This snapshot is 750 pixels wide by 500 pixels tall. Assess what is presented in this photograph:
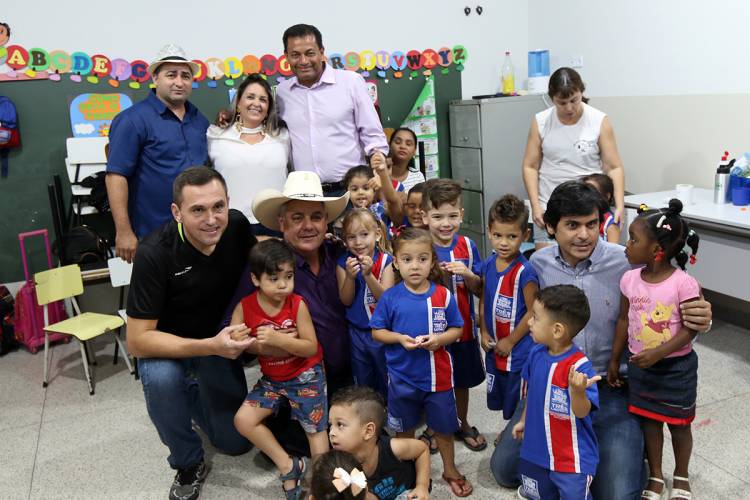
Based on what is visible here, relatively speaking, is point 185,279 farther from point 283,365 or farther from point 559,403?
point 559,403

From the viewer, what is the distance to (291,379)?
2357mm

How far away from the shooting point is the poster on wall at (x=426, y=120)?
527 cm

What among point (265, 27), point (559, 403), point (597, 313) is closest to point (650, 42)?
point (265, 27)

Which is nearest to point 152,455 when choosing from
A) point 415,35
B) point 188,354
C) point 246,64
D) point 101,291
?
point 188,354

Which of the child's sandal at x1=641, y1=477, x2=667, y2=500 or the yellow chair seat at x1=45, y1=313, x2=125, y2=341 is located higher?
the yellow chair seat at x1=45, y1=313, x2=125, y2=341

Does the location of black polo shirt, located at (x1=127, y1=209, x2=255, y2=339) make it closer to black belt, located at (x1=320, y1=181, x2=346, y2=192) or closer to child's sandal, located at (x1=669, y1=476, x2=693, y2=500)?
black belt, located at (x1=320, y1=181, x2=346, y2=192)

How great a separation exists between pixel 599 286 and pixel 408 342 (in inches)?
27.6

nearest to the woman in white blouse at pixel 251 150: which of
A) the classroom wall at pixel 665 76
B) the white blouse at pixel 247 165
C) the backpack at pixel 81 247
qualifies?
the white blouse at pixel 247 165

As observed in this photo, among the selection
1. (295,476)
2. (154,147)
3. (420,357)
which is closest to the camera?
(420,357)

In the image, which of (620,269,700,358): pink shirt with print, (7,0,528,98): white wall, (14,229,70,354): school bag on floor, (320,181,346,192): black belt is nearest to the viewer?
(620,269,700,358): pink shirt with print

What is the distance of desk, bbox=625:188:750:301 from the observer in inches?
123

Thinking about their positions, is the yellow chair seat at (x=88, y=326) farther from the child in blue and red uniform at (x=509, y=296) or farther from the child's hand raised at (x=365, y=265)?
the child in blue and red uniform at (x=509, y=296)

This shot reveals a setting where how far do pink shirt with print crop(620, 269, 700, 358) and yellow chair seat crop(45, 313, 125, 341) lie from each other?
2.76 meters

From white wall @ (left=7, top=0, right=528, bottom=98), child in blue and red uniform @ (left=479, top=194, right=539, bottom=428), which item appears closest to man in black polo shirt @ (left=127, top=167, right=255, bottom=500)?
child in blue and red uniform @ (left=479, top=194, right=539, bottom=428)
